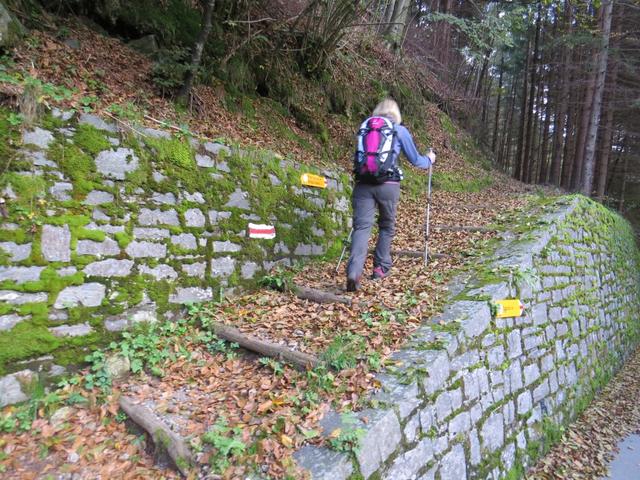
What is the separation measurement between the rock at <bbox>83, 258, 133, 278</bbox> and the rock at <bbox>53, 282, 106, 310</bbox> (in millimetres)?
91

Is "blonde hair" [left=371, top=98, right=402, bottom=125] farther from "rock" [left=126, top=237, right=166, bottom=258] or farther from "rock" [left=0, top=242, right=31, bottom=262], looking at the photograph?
"rock" [left=0, top=242, right=31, bottom=262]

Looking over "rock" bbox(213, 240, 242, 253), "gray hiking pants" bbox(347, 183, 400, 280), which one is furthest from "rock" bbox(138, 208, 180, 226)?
"gray hiking pants" bbox(347, 183, 400, 280)

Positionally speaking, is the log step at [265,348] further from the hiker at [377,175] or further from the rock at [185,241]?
the hiker at [377,175]

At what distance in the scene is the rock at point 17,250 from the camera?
2.85 metres

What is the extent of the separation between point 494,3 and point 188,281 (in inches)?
691

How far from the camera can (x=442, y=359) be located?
10.4 feet

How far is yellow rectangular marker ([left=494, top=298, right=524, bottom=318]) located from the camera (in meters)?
3.99

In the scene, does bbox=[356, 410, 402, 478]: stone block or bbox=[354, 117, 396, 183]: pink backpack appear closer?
bbox=[356, 410, 402, 478]: stone block

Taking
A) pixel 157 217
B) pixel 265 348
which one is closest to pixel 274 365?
pixel 265 348

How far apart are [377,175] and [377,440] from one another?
8.57ft

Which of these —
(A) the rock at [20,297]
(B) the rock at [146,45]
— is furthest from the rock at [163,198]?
(B) the rock at [146,45]

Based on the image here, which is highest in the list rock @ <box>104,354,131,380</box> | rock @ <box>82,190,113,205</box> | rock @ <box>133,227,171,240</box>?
rock @ <box>82,190,113,205</box>

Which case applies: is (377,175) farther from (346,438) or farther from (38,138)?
(38,138)

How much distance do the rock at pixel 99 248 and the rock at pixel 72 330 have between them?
1.87 ft
